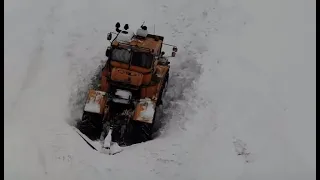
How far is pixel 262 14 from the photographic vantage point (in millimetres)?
17672

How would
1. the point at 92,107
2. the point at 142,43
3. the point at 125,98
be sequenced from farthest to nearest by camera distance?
1. the point at 142,43
2. the point at 125,98
3. the point at 92,107

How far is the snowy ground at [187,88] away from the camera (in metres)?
11.2

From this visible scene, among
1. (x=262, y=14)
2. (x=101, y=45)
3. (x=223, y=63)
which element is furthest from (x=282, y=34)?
(x=101, y=45)

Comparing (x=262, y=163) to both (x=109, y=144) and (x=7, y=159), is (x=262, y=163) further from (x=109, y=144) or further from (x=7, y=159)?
(x=7, y=159)

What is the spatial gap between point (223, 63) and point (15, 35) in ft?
18.9

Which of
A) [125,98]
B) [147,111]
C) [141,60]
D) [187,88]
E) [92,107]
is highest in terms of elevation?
[141,60]

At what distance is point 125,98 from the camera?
40.2 ft

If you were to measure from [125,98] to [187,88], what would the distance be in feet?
7.89

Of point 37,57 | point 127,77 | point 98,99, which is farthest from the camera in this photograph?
point 37,57

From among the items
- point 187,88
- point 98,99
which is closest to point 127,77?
point 98,99

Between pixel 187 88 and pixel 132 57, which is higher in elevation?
pixel 132 57

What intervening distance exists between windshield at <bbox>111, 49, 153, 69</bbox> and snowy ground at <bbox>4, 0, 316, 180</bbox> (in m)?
1.40

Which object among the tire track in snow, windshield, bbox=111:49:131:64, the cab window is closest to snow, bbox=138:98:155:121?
the cab window

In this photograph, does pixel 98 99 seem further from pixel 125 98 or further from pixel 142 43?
pixel 142 43
